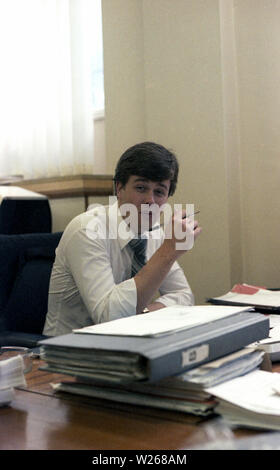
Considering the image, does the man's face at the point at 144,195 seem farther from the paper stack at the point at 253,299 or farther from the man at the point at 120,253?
the paper stack at the point at 253,299

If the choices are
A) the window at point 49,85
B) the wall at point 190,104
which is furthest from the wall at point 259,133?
the window at point 49,85

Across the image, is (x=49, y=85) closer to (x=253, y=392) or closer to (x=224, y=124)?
(x=224, y=124)

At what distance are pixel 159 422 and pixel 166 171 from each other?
38.9 inches

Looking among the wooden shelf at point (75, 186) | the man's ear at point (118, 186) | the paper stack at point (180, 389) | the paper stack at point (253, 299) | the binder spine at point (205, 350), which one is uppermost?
the man's ear at point (118, 186)

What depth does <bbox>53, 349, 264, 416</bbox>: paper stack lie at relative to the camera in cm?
71

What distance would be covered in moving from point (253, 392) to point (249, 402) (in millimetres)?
47

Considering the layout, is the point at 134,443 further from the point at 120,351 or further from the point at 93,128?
the point at 93,128

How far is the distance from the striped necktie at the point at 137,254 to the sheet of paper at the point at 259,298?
0.87ft

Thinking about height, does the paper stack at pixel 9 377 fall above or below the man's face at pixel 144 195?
below

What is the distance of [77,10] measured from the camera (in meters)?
2.96

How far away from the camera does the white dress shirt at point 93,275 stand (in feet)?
4.67

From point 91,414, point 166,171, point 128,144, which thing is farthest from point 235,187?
point 91,414

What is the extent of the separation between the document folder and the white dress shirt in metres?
0.61

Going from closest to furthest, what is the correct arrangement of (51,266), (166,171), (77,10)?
(166,171) < (51,266) < (77,10)
